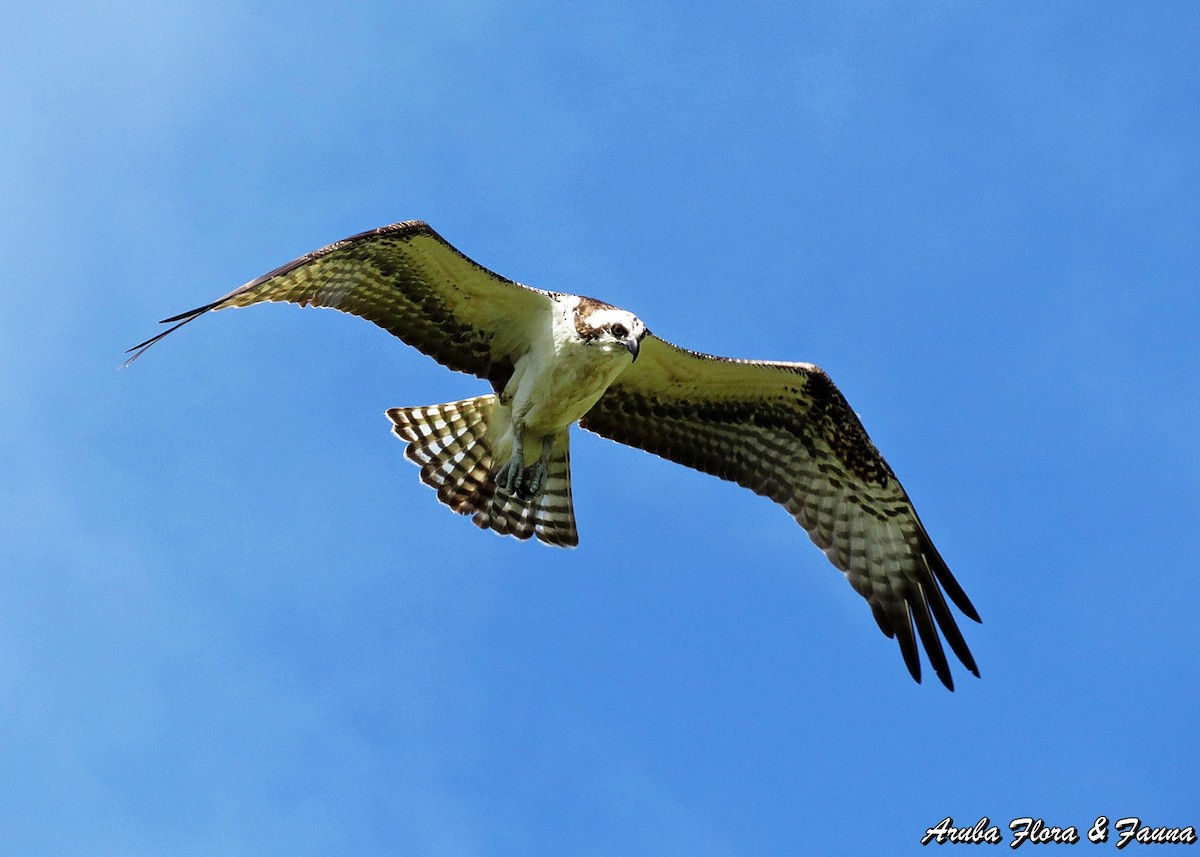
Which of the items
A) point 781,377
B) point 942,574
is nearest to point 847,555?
point 942,574

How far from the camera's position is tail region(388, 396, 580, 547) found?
33.3 ft

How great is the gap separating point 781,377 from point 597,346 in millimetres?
1719

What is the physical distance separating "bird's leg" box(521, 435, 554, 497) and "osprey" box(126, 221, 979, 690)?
0.04 feet

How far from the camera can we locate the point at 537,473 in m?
9.92

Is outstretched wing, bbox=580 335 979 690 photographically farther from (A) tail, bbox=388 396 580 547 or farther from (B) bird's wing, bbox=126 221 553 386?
(B) bird's wing, bbox=126 221 553 386

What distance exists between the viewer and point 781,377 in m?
9.88

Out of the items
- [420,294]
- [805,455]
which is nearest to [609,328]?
[420,294]

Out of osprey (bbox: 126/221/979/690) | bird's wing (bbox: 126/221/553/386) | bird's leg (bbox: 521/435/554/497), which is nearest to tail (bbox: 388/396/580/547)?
osprey (bbox: 126/221/979/690)

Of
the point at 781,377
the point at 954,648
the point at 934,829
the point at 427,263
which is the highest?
the point at 781,377

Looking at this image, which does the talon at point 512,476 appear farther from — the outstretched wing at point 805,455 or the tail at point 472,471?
the outstretched wing at point 805,455

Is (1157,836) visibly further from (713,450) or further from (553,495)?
(553,495)

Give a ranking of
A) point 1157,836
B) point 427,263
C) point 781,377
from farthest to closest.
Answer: point 781,377 < point 427,263 < point 1157,836

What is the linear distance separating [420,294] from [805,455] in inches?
124

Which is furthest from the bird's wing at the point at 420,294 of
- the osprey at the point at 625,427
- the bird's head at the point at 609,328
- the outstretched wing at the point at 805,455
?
the outstretched wing at the point at 805,455
